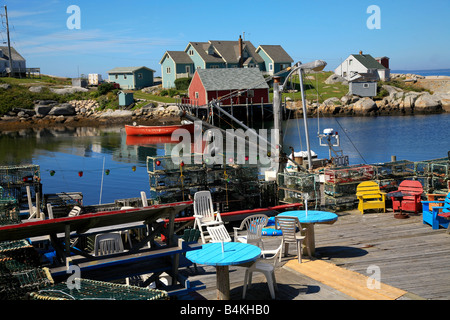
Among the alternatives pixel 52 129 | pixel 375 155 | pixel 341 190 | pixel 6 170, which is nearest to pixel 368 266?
pixel 341 190

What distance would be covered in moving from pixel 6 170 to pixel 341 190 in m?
10.2

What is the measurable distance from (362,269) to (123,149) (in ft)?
148

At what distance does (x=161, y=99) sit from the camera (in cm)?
7725

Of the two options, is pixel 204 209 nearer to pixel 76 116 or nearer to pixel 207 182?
pixel 207 182

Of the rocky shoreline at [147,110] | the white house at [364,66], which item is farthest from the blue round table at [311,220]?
the white house at [364,66]

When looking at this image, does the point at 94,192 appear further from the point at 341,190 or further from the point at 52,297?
the point at 52,297

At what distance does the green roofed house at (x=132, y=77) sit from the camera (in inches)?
3521

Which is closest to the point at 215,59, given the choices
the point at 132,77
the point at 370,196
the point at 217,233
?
the point at 132,77

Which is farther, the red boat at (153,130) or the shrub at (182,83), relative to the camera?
the shrub at (182,83)

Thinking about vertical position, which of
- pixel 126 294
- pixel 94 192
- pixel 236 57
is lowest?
pixel 94 192

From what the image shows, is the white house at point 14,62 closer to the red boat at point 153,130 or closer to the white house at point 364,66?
the red boat at point 153,130

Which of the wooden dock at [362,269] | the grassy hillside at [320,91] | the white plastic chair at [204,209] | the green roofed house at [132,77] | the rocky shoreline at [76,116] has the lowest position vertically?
the wooden dock at [362,269]

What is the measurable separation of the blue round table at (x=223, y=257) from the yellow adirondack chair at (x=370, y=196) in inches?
280
